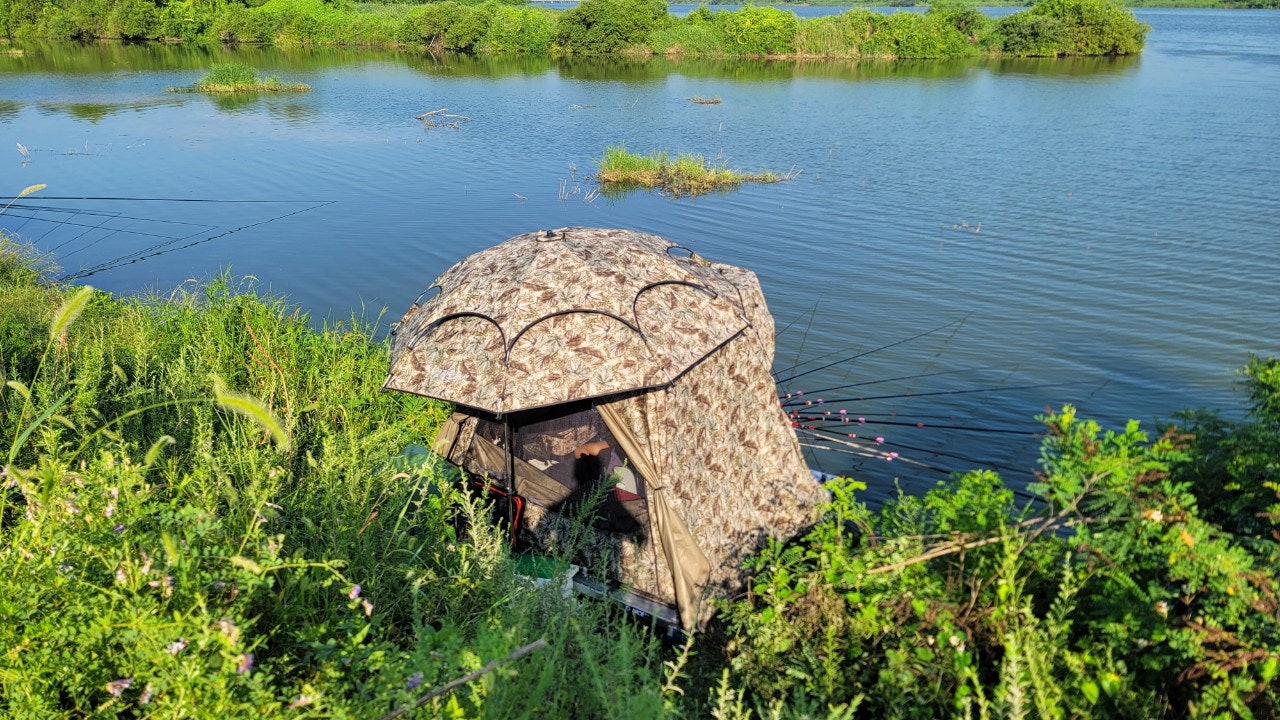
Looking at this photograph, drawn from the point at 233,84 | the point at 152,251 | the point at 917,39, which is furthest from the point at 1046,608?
the point at 917,39

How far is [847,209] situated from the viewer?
1759 centimetres

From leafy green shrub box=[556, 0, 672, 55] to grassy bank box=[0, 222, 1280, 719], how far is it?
161 ft

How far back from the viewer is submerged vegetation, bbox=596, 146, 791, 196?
19.7m

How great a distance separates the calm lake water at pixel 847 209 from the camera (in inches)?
420

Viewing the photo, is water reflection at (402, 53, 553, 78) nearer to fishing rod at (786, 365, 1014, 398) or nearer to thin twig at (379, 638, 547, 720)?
fishing rod at (786, 365, 1014, 398)

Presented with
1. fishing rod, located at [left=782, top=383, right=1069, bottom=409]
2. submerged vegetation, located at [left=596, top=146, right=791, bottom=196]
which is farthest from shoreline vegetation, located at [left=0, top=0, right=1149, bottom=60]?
fishing rod, located at [left=782, top=383, right=1069, bottom=409]

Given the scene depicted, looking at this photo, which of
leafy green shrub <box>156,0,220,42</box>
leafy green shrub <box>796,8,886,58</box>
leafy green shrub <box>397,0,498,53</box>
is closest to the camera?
leafy green shrub <box>796,8,886,58</box>

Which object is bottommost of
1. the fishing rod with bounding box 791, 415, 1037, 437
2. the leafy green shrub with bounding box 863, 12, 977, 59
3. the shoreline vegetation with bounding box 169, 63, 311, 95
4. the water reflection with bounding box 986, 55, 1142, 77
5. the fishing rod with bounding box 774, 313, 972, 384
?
the fishing rod with bounding box 791, 415, 1037, 437

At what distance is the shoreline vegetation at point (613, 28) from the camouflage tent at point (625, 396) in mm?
44737

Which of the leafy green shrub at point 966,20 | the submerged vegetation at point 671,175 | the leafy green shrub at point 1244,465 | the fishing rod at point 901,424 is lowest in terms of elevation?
the fishing rod at point 901,424

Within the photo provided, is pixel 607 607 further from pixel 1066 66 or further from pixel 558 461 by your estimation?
pixel 1066 66

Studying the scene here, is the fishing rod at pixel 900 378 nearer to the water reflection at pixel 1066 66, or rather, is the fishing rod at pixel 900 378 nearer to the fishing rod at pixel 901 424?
the fishing rod at pixel 901 424

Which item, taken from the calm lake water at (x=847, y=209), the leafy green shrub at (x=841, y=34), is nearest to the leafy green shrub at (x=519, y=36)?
the leafy green shrub at (x=841, y=34)

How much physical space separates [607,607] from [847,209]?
592 inches
